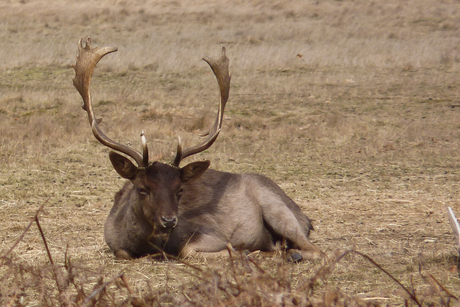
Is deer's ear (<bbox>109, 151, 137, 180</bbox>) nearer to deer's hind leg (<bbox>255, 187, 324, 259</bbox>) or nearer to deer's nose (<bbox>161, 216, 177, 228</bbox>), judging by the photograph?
deer's nose (<bbox>161, 216, 177, 228</bbox>)

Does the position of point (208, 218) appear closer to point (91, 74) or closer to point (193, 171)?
point (193, 171)

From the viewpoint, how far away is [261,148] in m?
11.1

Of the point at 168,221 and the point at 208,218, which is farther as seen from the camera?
the point at 208,218

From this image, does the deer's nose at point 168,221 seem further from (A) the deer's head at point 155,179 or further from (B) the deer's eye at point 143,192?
(B) the deer's eye at point 143,192

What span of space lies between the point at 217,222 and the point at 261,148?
16.3 feet

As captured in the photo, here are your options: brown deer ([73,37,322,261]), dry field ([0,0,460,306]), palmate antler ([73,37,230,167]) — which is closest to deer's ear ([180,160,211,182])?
brown deer ([73,37,322,261])

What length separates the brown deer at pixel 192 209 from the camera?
18.7 ft

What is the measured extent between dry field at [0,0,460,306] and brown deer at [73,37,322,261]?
0.92ft

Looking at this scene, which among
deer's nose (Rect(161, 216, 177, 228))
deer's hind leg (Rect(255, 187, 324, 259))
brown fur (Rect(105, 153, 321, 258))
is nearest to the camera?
deer's nose (Rect(161, 216, 177, 228))

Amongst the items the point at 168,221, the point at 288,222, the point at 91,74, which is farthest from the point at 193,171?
the point at 91,74

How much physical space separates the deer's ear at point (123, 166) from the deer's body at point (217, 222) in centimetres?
30

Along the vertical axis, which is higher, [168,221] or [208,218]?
[168,221]

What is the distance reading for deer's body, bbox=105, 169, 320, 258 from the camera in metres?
5.90

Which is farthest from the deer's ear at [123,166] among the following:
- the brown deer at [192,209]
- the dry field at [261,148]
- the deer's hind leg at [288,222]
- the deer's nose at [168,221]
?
the deer's hind leg at [288,222]
